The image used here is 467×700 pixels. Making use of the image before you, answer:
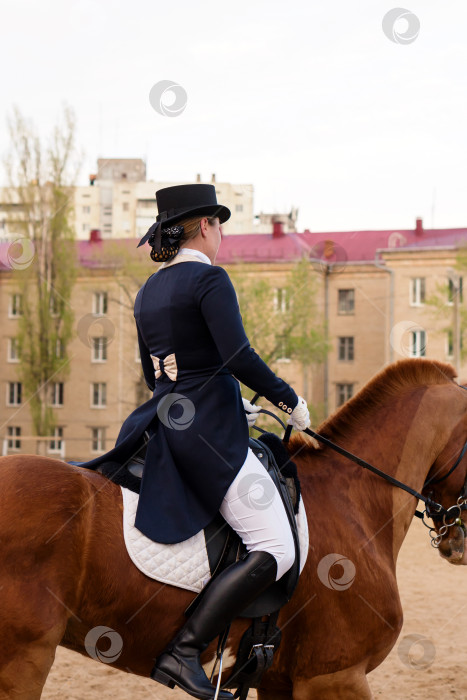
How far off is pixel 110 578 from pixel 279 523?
74 cm

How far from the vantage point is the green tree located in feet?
122

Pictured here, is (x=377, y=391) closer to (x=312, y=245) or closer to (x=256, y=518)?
(x=256, y=518)

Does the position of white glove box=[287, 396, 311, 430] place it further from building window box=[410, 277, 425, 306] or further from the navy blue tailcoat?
building window box=[410, 277, 425, 306]

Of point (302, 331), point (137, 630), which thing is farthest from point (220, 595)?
point (302, 331)

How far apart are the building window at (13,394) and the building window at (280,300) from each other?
53.4 ft

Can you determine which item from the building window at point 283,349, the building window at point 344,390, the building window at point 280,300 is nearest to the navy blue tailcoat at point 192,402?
the building window at point 283,349

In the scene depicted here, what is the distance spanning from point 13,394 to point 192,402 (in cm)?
4358

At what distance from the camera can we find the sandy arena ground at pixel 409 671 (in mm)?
6277

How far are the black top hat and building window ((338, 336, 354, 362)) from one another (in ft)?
139

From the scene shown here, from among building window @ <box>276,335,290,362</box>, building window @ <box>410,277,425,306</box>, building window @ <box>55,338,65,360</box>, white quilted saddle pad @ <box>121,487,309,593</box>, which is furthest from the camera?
building window @ <box>410,277,425,306</box>

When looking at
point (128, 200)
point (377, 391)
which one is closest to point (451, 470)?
point (377, 391)

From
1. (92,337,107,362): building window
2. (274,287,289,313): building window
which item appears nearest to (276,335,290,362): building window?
(274,287,289,313): building window

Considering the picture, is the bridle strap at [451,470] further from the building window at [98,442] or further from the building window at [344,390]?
the building window at [344,390]

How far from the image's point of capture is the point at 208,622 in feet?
10.4
